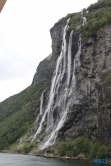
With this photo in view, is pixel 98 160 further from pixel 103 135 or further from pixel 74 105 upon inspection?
pixel 74 105

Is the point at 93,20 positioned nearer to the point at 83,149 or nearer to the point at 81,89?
the point at 81,89

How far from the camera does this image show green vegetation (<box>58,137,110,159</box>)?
45.1 metres

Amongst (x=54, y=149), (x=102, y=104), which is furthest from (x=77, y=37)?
(x=54, y=149)

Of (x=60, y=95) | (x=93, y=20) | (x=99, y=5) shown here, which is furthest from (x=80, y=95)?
(x=99, y=5)


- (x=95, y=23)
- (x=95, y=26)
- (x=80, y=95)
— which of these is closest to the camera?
(x=80, y=95)

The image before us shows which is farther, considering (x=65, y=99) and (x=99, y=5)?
(x=99, y=5)

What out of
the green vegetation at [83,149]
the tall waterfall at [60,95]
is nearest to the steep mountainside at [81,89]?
the tall waterfall at [60,95]

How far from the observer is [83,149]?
4950 cm

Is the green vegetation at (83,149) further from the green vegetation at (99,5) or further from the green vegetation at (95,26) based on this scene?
the green vegetation at (99,5)

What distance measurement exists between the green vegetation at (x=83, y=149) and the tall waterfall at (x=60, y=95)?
267 inches

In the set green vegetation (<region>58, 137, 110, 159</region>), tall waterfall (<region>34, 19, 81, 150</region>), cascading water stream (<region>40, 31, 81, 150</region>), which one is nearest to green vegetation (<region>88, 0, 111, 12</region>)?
tall waterfall (<region>34, 19, 81, 150</region>)

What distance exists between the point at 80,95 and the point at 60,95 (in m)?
9.45

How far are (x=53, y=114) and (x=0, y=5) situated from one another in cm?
6709

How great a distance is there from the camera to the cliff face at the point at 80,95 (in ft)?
174
